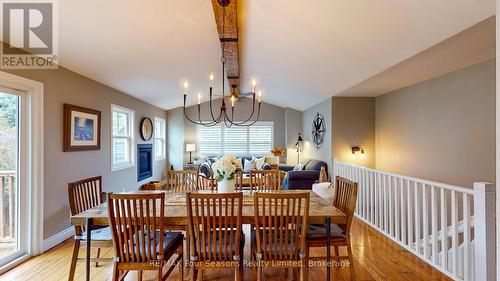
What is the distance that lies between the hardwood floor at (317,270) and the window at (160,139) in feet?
16.1

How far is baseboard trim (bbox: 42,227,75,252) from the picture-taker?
3322mm

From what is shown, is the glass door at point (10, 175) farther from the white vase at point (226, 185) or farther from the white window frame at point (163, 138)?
the white window frame at point (163, 138)

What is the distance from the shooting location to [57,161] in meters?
3.54

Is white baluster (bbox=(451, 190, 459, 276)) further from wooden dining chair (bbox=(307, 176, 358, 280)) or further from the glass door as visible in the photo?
the glass door

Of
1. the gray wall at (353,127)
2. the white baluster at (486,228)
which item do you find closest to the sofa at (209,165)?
the gray wall at (353,127)

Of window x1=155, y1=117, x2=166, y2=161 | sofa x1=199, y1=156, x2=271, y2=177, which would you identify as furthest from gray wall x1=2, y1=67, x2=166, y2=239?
window x1=155, y1=117, x2=166, y2=161

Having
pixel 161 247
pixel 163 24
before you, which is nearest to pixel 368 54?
pixel 163 24

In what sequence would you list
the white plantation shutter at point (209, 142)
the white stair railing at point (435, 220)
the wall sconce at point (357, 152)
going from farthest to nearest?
the white plantation shutter at point (209, 142), the wall sconce at point (357, 152), the white stair railing at point (435, 220)

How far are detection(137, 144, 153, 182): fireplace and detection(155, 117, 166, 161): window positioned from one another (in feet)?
2.25

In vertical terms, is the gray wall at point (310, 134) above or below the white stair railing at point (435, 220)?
above

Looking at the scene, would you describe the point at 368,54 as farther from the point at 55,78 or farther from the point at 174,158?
the point at 174,158

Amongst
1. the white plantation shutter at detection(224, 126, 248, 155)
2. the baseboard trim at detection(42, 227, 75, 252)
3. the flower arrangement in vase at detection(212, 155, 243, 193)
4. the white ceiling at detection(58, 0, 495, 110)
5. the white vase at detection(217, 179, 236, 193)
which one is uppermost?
the white ceiling at detection(58, 0, 495, 110)

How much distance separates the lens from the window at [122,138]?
5301mm

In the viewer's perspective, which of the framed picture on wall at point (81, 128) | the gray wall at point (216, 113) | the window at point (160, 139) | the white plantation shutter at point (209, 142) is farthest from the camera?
the white plantation shutter at point (209, 142)
